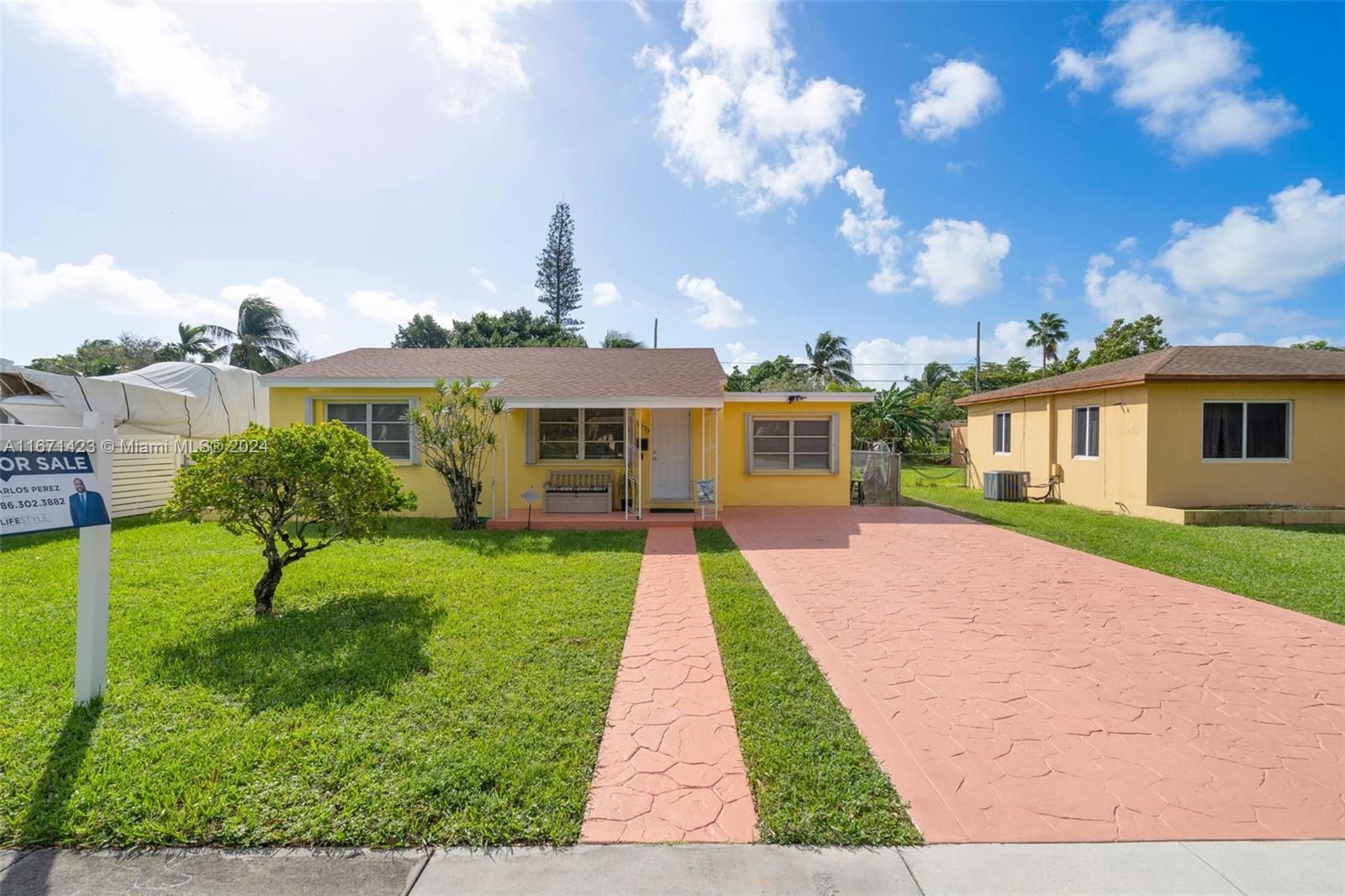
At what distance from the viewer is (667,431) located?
39.3 ft

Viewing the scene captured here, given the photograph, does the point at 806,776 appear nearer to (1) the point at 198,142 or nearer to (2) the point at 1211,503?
(1) the point at 198,142

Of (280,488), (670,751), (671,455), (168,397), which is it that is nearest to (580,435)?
(671,455)

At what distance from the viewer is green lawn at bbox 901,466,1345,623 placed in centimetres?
618

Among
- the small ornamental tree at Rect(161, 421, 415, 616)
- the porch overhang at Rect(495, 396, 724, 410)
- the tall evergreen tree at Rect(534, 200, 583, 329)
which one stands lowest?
the small ornamental tree at Rect(161, 421, 415, 616)

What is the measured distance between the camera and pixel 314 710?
11.2 feet

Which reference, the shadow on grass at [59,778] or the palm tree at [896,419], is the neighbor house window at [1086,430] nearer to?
the palm tree at [896,419]

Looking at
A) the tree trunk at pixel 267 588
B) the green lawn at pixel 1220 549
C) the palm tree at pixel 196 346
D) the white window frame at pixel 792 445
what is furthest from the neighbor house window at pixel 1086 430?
the palm tree at pixel 196 346

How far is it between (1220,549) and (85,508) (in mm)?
14140

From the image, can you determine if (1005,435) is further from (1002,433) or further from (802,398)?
(802,398)

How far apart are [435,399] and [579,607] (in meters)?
6.54

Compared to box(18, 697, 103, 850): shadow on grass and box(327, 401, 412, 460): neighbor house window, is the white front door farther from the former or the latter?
box(18, 697, 103, 850): shadow on grass

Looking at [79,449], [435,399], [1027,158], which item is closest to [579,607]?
[79,449]

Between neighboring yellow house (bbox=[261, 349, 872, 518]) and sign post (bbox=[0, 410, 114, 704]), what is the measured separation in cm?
700

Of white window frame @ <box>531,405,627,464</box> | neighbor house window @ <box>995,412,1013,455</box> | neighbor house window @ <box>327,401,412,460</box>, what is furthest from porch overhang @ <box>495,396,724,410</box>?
neighbor house window @ <box>995,412,1013,455</box>
